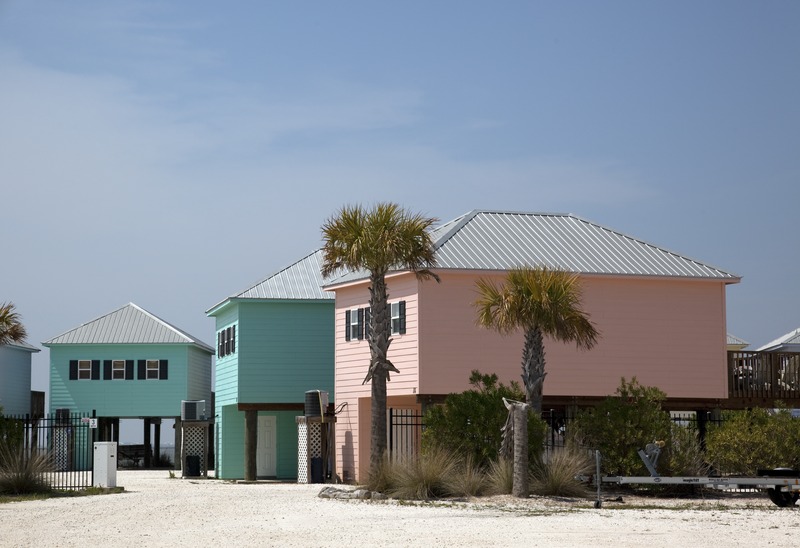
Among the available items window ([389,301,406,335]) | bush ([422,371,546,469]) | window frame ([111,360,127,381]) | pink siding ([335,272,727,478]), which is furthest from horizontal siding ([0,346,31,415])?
bush ([422,371,546,469])

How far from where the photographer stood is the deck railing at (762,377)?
3719cm

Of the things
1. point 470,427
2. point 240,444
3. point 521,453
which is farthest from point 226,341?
point 521,453

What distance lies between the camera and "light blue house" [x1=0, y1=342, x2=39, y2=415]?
59.5m

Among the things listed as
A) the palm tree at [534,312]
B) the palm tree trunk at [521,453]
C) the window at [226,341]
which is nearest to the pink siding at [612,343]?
the palm tree at [534,312]

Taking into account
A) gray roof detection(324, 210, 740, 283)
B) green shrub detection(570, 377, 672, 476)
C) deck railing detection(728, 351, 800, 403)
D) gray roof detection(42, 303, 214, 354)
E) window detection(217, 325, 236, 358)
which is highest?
gray roof detection(324, 210, 740, 283)

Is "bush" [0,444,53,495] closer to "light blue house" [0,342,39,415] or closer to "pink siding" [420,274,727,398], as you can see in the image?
"pink siding" [420,274,727,398]

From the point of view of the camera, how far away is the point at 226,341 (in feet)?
146

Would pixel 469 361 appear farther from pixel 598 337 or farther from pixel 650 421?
pixel 650 421

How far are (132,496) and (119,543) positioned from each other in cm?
1199

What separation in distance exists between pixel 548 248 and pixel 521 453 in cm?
1271

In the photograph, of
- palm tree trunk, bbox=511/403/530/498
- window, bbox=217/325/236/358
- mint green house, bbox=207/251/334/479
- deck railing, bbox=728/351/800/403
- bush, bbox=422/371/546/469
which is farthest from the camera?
window, bbox=217/325/236/358

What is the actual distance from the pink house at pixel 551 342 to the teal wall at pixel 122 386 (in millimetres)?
19604

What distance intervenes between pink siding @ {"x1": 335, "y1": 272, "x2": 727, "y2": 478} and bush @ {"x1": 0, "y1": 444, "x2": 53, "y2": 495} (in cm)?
1006

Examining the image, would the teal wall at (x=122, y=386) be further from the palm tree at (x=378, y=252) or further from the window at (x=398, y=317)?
the palm tree at (x=378, y=252)
